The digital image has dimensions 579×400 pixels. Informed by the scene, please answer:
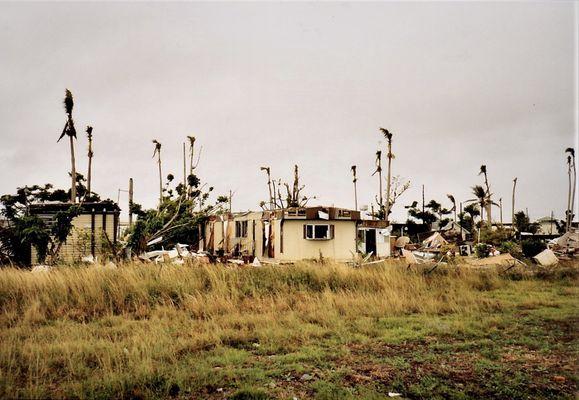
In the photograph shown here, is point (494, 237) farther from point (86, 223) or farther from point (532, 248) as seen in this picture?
point (86, 223)

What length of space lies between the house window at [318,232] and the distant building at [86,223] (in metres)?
9.43

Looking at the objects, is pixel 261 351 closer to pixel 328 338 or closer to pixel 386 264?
pixel 328 338

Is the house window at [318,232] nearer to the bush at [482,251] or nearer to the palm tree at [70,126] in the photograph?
the bush at [482,251]

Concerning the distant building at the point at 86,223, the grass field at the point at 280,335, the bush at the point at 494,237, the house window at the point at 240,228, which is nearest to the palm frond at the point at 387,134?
the bush at the point at 494,237

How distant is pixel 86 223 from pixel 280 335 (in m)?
16.0

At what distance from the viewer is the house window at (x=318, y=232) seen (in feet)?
71.7

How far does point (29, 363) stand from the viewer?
463 centimetres

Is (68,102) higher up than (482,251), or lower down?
higher up

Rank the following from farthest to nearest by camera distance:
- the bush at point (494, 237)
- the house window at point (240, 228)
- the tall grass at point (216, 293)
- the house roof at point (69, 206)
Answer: the bush at point (494, 237) → the house window at point (240, 228) → the house roof at point (69, 206) → the tall grass at point (216, 293)

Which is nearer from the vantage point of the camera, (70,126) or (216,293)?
(216,293)

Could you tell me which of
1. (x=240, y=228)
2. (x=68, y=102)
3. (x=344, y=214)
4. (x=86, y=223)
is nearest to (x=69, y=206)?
(x=86, y=223)

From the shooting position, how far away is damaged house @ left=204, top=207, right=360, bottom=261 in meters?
21.6

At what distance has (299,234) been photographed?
71.3 ft

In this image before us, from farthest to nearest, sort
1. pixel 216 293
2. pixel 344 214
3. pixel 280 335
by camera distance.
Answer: pixel 344 214
pixel 216 293
pixel 280 335
